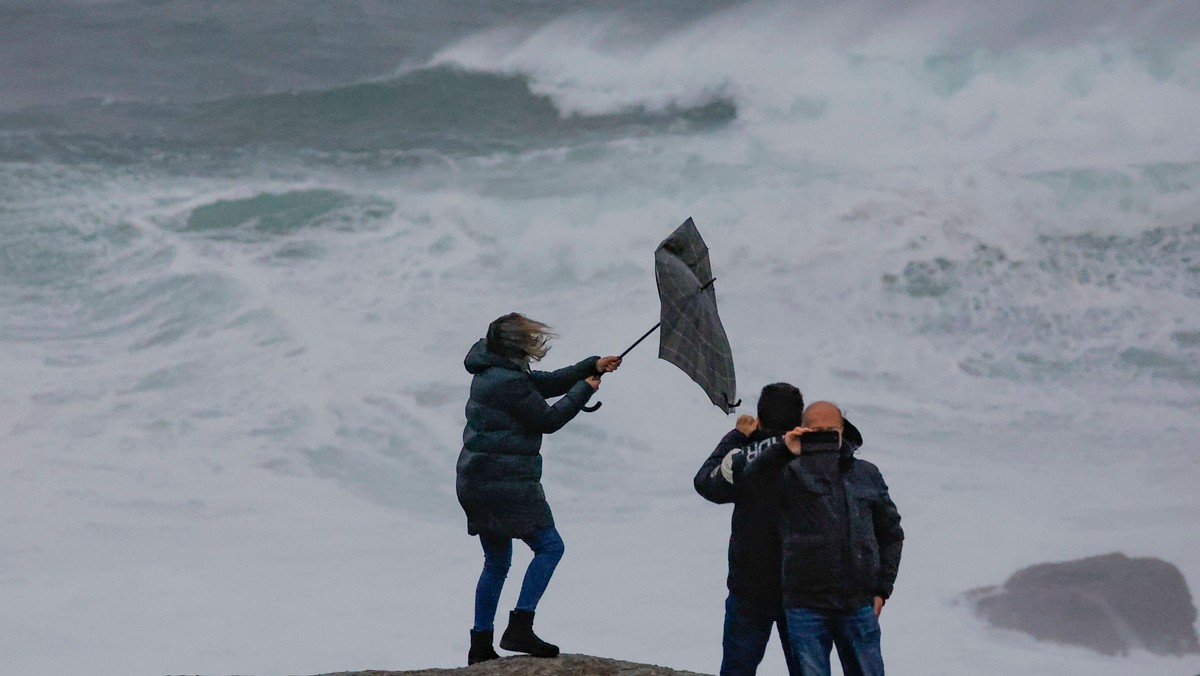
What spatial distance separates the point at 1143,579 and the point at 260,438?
8957mm

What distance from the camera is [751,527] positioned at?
6.00 metres

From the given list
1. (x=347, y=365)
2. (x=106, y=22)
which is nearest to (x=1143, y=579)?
→ (x=347, y=365)

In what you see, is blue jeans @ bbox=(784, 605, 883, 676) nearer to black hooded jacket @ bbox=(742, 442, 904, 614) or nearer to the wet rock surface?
black hooded jacket @ bbox=(742, 442, 904, 614)

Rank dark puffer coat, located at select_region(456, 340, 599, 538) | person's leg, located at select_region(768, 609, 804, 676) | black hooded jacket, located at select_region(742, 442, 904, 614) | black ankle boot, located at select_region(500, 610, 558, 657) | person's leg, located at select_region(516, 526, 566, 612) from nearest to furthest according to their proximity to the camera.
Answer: black hooded jacket, located at select_region(742, 442, 904, 614), person's leg, located at select_region(768, 609, 804, 676), dark puffer coat, located at select_region(456, 340, 599, 538), person's leg, located at select_region(516, 526, 566, 612), black ankle boot, located at select_region(500, 610, 558, 657)

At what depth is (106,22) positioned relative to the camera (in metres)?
31.7

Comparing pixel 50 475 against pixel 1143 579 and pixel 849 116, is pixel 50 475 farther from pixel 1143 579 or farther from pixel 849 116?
pixel 849 116

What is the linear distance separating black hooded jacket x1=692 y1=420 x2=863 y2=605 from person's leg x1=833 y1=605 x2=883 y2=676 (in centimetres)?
35

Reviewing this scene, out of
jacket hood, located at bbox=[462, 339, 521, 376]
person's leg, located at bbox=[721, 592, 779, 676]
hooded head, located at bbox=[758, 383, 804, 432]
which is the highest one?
jacket hood, located at bbox=[462, 339, 521, 376]

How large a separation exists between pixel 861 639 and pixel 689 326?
4.14ft

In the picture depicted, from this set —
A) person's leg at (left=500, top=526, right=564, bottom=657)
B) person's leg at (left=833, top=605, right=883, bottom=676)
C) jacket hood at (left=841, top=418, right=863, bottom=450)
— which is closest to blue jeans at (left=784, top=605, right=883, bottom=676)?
person's leg at (left=833, top=605, right=883, bottom=676)

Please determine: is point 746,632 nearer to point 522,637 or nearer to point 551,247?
point 522,637

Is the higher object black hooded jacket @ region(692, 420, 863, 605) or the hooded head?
the hooded head

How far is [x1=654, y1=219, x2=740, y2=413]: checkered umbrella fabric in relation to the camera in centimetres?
604

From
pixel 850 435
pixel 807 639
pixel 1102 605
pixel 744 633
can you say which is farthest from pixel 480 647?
pixel 1102 605
